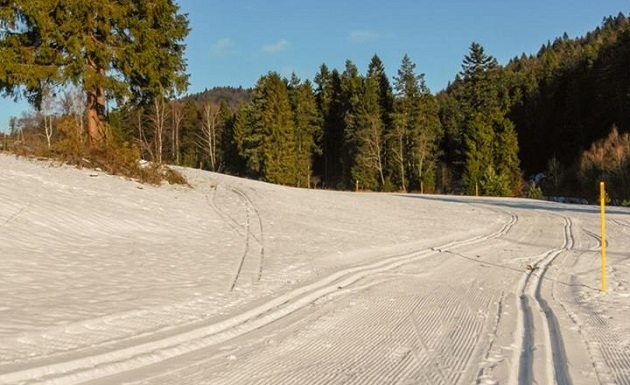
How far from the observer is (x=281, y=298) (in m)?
7.46

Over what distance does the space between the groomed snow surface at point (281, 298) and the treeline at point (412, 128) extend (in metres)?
34.0

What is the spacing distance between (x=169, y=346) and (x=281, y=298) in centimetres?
240

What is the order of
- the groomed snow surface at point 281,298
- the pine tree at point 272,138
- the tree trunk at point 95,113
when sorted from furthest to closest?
the pine tree at point 272,138 < the tree trunk at point 95,113 < the groomed snow surface at point 281,298

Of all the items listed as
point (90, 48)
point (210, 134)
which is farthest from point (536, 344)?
point (210, 134)

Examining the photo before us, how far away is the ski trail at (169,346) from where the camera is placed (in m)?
4.39

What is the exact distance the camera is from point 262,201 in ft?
67.5

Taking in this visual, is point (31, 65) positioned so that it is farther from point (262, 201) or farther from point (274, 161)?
point (274, 161)

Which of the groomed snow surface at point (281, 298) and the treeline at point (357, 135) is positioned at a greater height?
the treeline at point (357, 135)

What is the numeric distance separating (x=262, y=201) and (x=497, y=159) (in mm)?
41248

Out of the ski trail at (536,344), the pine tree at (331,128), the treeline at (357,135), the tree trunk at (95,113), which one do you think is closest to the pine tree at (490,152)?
the treeline at (357,135)

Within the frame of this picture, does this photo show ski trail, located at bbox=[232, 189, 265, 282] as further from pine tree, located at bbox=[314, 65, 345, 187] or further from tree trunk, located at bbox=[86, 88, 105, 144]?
pine tree, located at bbox=[314, 65, 345, 187]

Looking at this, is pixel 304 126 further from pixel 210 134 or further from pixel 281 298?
pixel 281 298

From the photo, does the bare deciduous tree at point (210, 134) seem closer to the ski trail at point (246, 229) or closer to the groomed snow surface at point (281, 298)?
the ski trail at point (246, 229)

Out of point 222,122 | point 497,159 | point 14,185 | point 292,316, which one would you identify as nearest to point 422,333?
point 292,316
